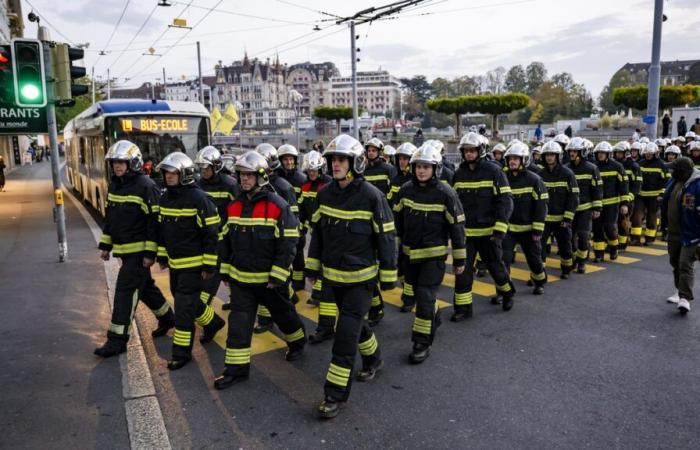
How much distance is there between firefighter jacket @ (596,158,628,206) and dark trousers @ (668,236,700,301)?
3219mm

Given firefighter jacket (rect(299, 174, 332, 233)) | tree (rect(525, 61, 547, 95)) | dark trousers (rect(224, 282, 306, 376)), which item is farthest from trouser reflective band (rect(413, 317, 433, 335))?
tree (rect(525, 61, 547, 95))

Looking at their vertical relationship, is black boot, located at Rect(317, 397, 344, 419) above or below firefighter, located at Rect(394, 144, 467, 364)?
below

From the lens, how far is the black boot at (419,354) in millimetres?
5586

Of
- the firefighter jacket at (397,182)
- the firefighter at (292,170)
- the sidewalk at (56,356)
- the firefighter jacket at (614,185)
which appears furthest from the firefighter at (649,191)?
the sidewalk at (56,356)

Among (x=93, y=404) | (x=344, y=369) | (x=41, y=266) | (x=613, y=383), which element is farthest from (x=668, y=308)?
(x=41, y=266)

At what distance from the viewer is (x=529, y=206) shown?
7941 millimetres

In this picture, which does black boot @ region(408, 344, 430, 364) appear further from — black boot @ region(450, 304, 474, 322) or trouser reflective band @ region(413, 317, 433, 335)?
black boot @ region(450, 304, 474, 322)

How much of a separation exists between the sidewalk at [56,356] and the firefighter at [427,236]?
280cm

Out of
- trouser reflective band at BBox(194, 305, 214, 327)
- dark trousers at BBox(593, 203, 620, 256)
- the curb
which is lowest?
the curb

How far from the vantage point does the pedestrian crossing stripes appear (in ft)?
20.9

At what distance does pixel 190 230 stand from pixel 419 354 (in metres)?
2.56

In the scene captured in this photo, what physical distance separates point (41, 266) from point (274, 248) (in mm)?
6621

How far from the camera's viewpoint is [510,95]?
42.9 m

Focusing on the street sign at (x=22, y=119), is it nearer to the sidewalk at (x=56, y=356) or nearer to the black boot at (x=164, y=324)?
the sidewalk at (x=56, y=356)
